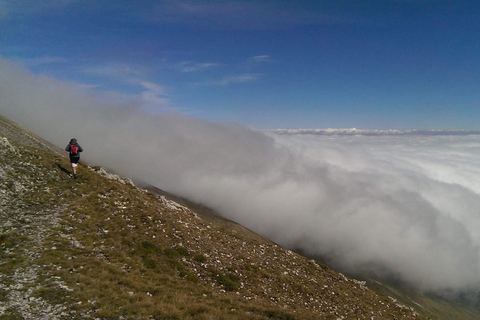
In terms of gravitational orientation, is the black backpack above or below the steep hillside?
above

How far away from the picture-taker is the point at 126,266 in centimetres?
1862

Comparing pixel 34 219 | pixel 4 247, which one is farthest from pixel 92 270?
pixel 34 219

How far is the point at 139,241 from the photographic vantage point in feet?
73.4

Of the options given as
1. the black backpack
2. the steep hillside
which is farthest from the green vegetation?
the black backpack

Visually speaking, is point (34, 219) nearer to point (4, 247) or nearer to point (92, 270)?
point (4, 247)

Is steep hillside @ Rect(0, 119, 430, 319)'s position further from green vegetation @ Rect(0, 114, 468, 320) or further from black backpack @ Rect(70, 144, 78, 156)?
black backpack @ Rect(70, 144, 78, 156)

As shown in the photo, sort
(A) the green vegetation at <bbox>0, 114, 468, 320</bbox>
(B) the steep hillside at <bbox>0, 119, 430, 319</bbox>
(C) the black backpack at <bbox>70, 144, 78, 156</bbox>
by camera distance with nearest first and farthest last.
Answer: (B) the steep hillside at <bbox>0, 119, 430, 319</bbox>
(A) the green vegetation at <bbox>0, 114, 468, 320</bbox>
(C) the black backpack at <bbox>70, 144, 78, 156</bbox>

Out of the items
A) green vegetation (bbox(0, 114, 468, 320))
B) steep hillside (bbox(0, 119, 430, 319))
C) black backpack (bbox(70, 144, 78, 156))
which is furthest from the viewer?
black backpack (bbox(70, 144, 78, 156))

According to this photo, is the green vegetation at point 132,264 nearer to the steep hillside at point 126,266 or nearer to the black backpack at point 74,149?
the steep hillside at point 126,266

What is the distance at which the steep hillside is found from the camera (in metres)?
13.8

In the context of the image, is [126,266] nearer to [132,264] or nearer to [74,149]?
[132,264]

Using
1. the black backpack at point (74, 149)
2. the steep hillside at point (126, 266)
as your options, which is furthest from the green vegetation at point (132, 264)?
the black backpack at point (74, 149)

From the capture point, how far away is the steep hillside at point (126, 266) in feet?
45.2

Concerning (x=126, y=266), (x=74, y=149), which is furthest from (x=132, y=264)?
(x=74, y=149)
